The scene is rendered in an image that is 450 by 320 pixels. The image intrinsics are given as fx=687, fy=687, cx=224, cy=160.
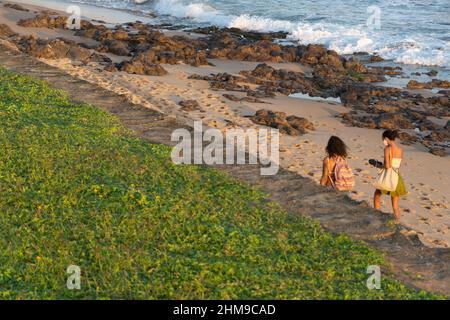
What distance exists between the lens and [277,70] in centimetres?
2195

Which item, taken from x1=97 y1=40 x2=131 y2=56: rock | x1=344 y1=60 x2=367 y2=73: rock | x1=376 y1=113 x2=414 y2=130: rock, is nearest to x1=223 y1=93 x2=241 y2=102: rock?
x1=376 y1=113 x2=414 y2=130: rock

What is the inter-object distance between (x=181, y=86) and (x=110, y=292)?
42.6 ft

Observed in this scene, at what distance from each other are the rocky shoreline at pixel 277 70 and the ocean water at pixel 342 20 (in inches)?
91.4

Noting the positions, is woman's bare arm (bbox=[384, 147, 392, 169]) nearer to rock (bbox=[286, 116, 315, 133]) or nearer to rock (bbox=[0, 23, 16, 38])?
rock (bbox=[286, 116, 315, 133])

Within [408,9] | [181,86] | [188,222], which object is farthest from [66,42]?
[408,9]

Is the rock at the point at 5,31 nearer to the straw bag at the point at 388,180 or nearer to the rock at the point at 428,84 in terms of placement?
the rock at the point at 428,84

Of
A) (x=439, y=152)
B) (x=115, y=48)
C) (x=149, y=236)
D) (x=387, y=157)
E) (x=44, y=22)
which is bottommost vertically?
(x=439, y=152)

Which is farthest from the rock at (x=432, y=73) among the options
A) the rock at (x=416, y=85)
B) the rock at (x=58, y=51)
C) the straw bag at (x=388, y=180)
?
the straw bag at (x=388, y=180)

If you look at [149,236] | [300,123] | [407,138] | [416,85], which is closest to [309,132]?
[300,123]

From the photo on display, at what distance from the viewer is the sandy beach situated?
38.7ft

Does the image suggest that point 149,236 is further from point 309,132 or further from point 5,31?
point 5,31

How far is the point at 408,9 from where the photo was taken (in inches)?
1505

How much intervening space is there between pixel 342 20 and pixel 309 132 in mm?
21125

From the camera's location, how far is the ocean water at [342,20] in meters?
28.5
